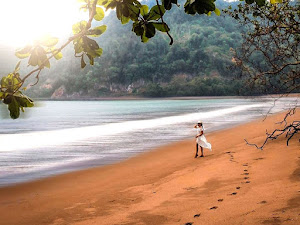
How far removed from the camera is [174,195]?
297 inches

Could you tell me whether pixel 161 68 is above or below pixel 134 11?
above

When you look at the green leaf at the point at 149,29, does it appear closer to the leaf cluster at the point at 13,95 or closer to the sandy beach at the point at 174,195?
the leaf cluster at the point at 13,95

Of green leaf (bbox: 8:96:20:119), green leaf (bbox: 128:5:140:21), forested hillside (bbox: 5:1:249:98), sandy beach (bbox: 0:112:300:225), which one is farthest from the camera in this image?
forested hillside (bbox: 5:1:249:98)

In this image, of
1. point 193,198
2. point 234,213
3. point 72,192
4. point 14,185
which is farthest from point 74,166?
point 234,213

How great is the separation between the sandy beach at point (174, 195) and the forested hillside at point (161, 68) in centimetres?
11819

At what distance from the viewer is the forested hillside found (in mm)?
136375

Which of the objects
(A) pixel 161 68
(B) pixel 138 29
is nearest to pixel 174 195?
(B) pixel 138 29

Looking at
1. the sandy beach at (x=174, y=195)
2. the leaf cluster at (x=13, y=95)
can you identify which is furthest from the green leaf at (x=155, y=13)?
the sandy beach at (x=174, y=195)

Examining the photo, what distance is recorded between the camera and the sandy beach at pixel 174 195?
219 inches

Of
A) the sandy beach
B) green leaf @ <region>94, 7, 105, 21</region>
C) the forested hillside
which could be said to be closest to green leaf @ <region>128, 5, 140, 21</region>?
green leaf @ <region>94, 7, 105, 21</region>

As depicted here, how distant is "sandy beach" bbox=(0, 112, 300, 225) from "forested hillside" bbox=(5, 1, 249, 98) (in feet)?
388

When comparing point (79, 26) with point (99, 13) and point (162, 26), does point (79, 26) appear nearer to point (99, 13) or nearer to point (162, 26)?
point (99, 13)

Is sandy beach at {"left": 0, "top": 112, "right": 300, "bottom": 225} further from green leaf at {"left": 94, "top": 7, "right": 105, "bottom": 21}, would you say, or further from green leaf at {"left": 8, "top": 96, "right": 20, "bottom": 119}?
green leaf at {"left": 8, "top": 96, "right": 20, "bottom": 119}

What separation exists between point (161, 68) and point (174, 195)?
447 ft
